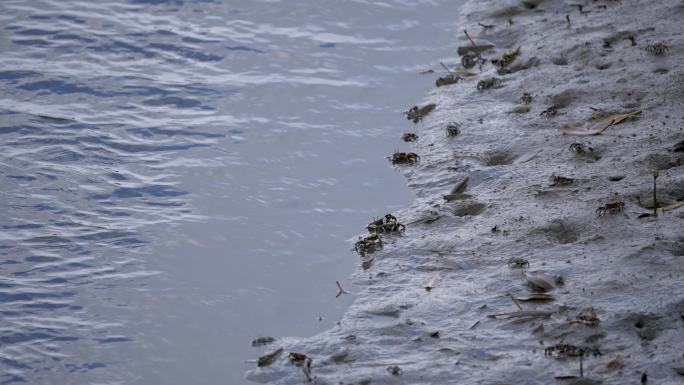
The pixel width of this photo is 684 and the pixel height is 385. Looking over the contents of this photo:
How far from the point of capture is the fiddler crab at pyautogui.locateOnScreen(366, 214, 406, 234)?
5035mm

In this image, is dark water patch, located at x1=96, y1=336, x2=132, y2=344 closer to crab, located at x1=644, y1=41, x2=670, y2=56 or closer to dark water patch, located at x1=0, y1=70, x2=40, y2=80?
dark water patch, located at x1=0, y1=70, x2=40, y2=80

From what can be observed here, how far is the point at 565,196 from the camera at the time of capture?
4855mm

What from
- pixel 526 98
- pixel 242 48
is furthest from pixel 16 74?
pixel 526 98

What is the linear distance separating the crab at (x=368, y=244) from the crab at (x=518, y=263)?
840 millimetres

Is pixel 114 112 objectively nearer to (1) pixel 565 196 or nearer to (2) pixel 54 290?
(2) pixel 54 290

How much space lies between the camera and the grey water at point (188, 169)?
4398 mm

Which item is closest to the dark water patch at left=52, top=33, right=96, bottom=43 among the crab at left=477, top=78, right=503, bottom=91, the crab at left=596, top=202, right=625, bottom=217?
the crab at left=477, top=78, right=503, bottom=91

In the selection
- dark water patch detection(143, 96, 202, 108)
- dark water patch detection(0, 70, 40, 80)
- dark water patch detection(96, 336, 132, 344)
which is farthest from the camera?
dark water patch detection(0, 70, 40, 80)

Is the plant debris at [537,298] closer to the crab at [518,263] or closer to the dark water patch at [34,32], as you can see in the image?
the crab at [518,263]

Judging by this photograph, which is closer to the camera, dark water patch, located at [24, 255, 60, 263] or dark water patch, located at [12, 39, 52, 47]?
dark water patch, located at [24, 255, 60, 263]

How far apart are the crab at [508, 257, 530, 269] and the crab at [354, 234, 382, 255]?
84cm

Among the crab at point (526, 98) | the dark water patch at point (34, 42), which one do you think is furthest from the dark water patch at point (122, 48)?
the crab at point (526, 98)

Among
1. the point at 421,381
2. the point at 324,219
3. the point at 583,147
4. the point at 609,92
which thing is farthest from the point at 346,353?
the point at 609,92

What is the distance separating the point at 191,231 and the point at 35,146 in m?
1.69
